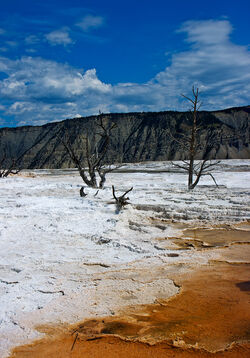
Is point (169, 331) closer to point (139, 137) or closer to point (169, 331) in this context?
point (169, 331)

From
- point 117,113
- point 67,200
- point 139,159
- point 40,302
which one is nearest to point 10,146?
point 117,113

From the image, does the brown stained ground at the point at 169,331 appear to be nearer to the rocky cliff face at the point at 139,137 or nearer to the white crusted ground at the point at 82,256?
the white crusted ground at the point at 82,256

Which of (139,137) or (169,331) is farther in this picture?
(139,137)

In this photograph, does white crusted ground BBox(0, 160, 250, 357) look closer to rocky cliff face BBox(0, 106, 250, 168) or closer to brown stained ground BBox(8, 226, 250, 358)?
brown stained ground BBox(8, 226, 250, 358)

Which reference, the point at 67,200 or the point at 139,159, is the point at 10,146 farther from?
the point at 67,200

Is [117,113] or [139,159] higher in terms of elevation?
[117,113]

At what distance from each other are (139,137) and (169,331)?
6820 cm

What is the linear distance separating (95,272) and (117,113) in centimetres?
7291

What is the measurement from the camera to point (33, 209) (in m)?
7.01

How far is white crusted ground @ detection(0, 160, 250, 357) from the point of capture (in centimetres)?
298

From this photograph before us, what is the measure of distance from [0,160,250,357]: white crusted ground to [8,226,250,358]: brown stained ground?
167mm

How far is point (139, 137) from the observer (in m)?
69.9

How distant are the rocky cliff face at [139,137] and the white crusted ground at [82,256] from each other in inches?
2001

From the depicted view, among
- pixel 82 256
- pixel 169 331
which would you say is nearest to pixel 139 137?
pixel 82 256
